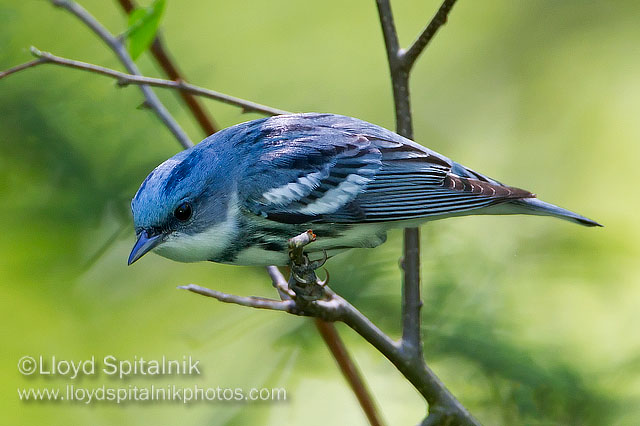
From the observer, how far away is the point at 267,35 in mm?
3814

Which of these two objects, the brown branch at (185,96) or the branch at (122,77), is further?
the brown branch at (185,96)

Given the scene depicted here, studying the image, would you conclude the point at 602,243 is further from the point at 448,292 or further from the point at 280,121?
the point at 280,121

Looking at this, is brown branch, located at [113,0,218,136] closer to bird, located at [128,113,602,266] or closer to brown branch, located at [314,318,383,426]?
bird, located at [128,113,602,266]

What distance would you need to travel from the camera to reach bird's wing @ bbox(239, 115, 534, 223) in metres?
1.90

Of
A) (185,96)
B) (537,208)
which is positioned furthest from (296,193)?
(537,208)

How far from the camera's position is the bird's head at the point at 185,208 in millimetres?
1801

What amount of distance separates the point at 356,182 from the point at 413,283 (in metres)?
0.33

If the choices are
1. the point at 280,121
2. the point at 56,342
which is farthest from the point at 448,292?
the point at 56,342

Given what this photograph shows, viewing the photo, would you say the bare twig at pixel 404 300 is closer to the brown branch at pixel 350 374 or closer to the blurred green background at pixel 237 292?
the brown branch at pixel 350 374

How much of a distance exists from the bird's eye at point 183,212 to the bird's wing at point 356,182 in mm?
161

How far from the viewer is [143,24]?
1655mm

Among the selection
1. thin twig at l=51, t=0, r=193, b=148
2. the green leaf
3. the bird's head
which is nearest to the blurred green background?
thin twig at l=51, t=0, r=193, b=148

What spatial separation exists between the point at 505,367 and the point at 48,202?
1.57 metres

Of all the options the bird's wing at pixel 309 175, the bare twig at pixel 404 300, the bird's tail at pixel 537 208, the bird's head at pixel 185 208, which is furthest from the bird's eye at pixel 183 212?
the bird's tail at pixel 537 208
